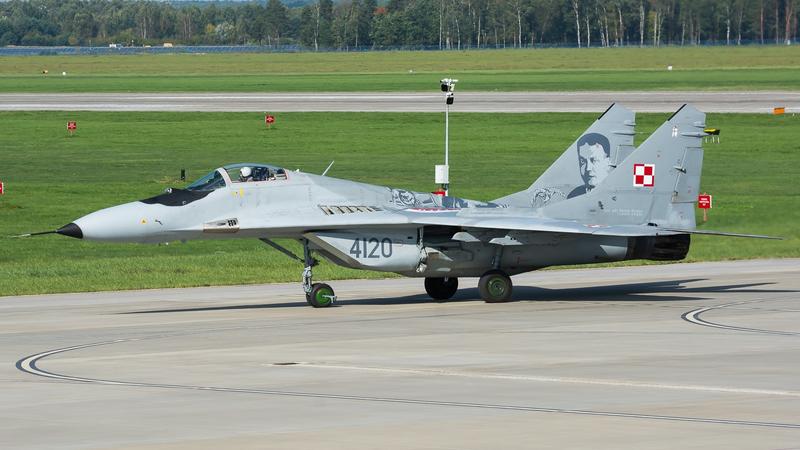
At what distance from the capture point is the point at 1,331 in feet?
79.3

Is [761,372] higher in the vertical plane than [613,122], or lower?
lower

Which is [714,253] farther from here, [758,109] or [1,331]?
[758,109]

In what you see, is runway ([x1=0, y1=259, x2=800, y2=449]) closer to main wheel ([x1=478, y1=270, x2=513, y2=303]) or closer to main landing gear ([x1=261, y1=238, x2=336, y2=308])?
main wheel ([x1=478, y1=270, x2=513, y2=303])

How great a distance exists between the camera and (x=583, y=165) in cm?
3089

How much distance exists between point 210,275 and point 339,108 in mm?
60281

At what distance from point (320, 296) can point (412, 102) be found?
71861mm

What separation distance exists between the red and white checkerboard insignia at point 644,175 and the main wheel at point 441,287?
440cm

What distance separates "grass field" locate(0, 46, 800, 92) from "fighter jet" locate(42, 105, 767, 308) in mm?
82309

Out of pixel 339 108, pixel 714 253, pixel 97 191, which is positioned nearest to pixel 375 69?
pixel 339 108

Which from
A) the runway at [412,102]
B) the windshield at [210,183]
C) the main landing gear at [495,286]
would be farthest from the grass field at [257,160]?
the main landing gear at [495,286]

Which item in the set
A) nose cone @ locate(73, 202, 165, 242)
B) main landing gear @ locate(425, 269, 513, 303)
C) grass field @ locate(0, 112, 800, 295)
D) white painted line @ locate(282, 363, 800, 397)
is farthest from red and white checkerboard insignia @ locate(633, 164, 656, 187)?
white painted line @ locate(282, 363, 800, 397)

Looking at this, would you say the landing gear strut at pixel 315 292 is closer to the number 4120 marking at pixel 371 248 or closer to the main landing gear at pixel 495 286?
the number 4120 marking at pixel 371 248

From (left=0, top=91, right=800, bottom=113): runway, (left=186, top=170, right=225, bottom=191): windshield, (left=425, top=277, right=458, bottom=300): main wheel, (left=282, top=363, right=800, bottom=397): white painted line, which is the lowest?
(left=425, top=277, right=458, bottom=300): main wheel

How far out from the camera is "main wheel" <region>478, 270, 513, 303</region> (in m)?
28.2
